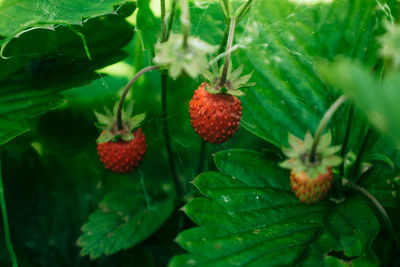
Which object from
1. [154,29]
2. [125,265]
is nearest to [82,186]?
[125,265]

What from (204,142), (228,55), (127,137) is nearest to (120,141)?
(127,137)

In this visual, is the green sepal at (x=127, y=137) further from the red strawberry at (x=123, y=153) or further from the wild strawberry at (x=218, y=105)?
the wild strawberry at (x=218, y=105)

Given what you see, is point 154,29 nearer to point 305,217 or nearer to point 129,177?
point 129,177

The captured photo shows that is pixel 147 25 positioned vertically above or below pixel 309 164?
above

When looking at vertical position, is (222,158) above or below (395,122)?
below

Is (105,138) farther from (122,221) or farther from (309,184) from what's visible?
(309,184)

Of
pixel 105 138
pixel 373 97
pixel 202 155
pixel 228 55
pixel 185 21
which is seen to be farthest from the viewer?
pixel 202 155

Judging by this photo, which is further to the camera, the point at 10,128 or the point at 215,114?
the point at 10,128
